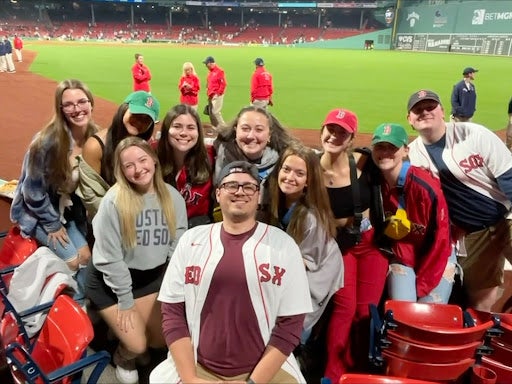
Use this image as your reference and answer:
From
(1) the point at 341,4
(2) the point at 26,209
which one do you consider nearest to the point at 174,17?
(1) the point at 341,4

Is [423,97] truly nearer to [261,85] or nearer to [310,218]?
[310,218]

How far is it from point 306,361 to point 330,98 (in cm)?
1414

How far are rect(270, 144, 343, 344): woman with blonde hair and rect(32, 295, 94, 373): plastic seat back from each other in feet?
4.94

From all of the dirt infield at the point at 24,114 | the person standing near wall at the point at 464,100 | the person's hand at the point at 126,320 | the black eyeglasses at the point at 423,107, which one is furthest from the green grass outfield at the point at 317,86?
the person's hand at the point at 126,320

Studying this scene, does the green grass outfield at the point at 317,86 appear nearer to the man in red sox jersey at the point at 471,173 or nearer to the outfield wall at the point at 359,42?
the man in red sox jersey at the point at 471,173

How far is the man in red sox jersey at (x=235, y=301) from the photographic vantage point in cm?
232

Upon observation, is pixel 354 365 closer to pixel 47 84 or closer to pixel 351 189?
pixel 351 189

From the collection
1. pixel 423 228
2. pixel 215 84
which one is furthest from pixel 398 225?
pixel 215 84

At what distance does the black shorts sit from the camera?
3156mm

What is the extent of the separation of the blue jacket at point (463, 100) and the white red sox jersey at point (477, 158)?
9088mm

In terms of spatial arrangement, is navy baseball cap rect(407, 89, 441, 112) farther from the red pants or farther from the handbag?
the handbag

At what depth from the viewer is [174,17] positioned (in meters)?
68.1

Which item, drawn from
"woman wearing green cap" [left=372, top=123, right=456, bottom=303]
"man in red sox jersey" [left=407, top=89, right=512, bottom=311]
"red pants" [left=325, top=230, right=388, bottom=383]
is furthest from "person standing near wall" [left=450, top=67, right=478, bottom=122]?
"red pants" [left=325, top=230, right=388, bottom=383]

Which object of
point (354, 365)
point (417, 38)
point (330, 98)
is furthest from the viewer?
point (417, 38)
